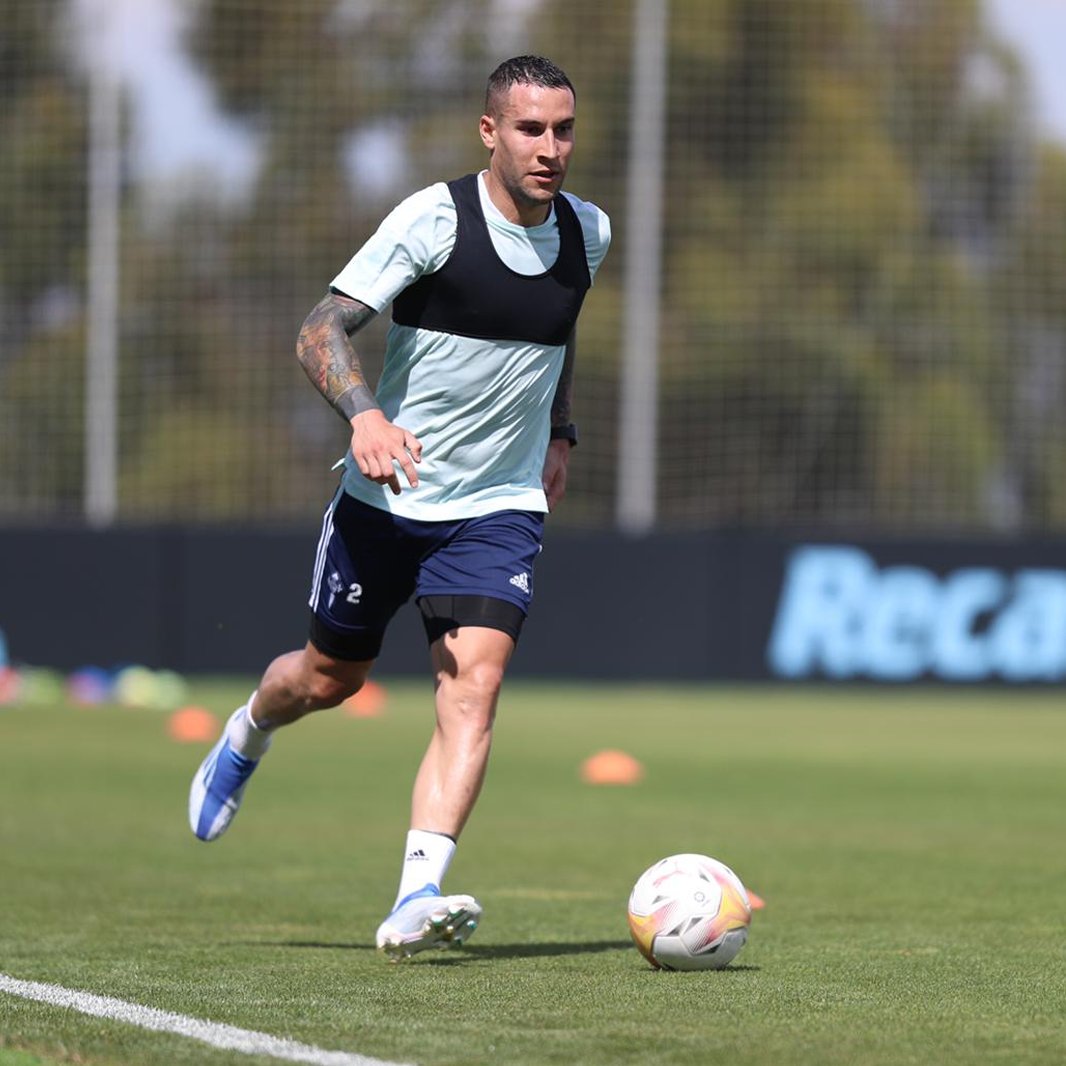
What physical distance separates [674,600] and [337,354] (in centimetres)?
1678

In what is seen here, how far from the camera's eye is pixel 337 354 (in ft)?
20.3

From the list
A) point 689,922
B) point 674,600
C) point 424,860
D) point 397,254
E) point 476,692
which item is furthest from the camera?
point 674,600

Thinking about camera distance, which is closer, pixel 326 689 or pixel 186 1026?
pixel 186 1026

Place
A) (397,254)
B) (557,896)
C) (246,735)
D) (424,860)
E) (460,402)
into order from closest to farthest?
(424,860)
(397,254)
(460,402)
(246,735)
(557,896)

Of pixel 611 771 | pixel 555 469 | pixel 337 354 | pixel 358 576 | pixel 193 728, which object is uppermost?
pixel 337 354

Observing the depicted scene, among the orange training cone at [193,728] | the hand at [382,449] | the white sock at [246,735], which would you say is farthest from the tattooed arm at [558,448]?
the orange training cone at [193,728]

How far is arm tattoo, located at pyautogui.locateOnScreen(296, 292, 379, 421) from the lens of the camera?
6121 millimetres

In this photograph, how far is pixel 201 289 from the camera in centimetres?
2462

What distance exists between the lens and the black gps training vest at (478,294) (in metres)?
6.43

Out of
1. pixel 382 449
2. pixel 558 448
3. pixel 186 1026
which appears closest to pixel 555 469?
pixel 558 448

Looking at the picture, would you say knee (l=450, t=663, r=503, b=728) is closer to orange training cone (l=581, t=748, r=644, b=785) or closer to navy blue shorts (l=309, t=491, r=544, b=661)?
navy blue shorts (l=309, t=491, r=544, b=661)

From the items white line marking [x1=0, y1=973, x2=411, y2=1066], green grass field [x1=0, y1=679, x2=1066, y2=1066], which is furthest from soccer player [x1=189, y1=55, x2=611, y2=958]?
white line marking [x1=0, y1=973, x2=411, y2=1066]

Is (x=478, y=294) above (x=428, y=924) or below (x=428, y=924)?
above

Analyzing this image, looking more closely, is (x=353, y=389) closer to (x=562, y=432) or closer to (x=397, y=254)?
(x=397, y=254)
